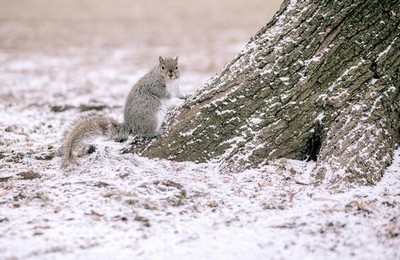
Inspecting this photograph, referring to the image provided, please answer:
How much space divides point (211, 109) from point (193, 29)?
14.5 meters

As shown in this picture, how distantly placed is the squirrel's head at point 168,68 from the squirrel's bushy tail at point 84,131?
26.7 inches

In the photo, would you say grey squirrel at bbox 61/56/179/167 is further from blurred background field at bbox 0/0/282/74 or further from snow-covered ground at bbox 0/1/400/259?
blurred background field at bbox 0/0/282/74

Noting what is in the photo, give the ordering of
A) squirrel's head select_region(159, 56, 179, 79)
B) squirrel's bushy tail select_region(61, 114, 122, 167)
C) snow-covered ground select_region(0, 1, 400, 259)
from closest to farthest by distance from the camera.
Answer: snow-covered ground select_region(0, 1, 400, 259) < squirrel's bushy tail select_region(61, 114, 122, 167) < squirrel's head select_region(159, 56, 179, 79)

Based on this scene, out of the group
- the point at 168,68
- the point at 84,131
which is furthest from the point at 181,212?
the point at 168,68

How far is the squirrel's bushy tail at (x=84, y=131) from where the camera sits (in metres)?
4.22

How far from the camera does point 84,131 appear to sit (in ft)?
14.3

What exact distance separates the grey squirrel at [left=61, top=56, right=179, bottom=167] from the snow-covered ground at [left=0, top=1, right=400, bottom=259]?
15 centimetres

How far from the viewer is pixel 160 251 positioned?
294cm

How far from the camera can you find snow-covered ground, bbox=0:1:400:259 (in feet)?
9.70

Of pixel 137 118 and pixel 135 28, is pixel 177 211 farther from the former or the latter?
pixel 135 28

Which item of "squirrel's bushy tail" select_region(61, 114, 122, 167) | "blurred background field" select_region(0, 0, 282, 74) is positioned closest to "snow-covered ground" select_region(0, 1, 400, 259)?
"squirrel's bushy tail" select_region(61, 114, 122, 167)

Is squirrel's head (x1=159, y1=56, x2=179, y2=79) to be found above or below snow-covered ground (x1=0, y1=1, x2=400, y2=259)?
above

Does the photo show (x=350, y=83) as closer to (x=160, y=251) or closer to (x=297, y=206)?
(x=297, y=206)

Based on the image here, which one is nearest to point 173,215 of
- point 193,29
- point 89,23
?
point 193,29
